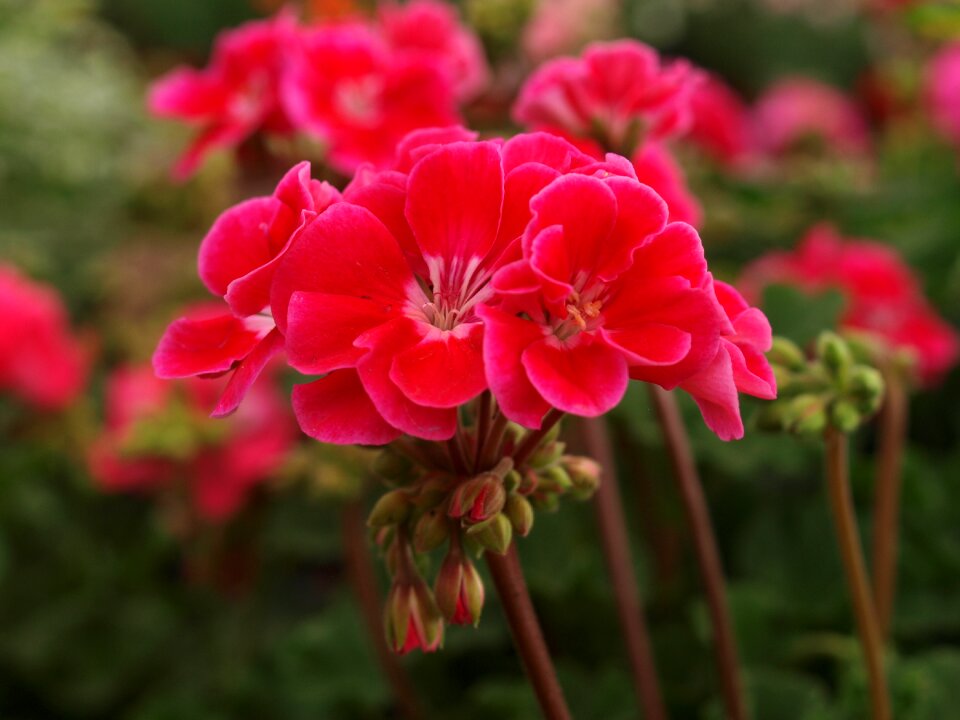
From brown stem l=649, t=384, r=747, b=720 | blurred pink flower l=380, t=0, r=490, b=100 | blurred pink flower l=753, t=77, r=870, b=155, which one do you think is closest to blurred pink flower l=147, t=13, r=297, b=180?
blurred pink flower l=380, t=0, r=490, b=100

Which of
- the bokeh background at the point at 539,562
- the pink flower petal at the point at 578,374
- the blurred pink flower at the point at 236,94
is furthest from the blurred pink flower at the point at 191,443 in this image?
the pink flower petal at the point at 578,374

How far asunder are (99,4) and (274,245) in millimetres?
3293

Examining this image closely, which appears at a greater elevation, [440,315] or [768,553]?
[440,315]

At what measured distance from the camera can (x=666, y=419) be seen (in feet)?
2.02

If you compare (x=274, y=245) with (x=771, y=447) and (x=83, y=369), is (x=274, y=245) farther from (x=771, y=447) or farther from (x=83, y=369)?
(x=83, y=369)

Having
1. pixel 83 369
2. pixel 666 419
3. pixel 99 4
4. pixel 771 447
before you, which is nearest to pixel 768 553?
pixel 771 447

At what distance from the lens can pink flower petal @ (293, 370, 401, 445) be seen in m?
0.39

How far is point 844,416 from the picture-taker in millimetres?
540

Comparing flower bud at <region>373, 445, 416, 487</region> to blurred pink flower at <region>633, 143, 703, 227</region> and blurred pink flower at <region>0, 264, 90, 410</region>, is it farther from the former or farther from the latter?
blurred pink flower at <region>0, 264, 90, 410</region>

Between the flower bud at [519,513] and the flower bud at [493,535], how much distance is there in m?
0.02

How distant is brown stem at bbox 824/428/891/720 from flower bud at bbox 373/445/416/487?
0.24 metres

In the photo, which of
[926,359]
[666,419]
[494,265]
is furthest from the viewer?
[926,359]

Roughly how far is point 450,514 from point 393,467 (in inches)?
2.5

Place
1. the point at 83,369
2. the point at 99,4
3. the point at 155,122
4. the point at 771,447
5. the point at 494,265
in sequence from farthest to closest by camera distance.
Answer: the point at 99,4 < the point at 155,122 < the point at 83,369 < the point at 771,447 < the point at 494,265
